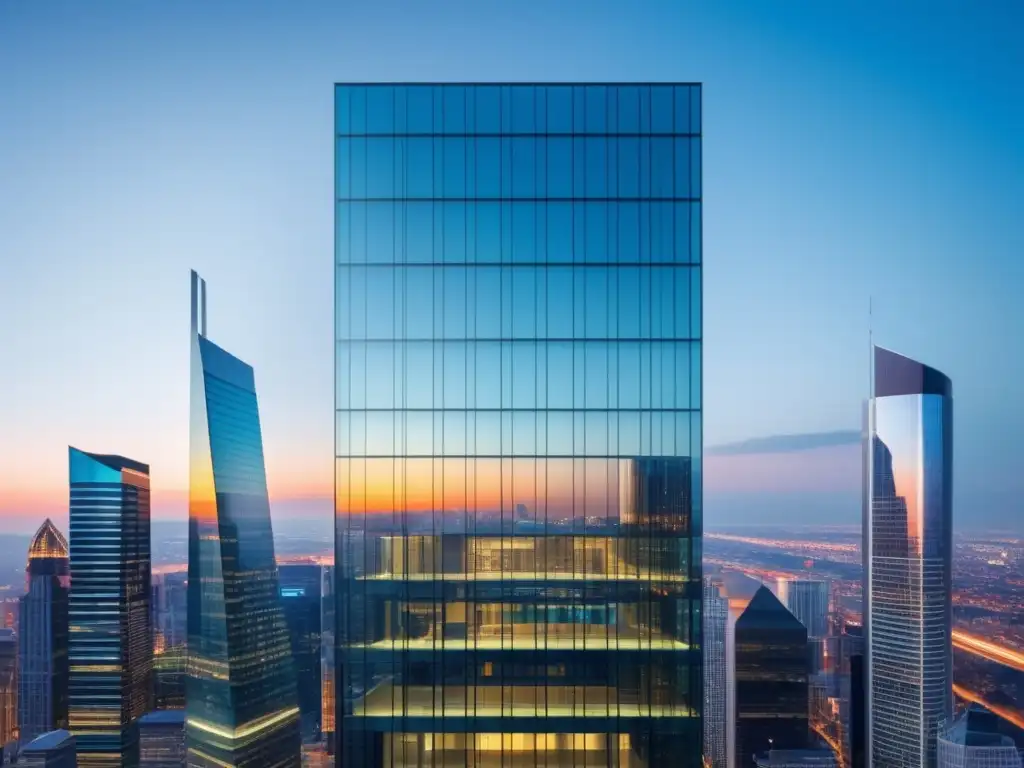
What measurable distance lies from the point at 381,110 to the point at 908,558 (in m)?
57.0

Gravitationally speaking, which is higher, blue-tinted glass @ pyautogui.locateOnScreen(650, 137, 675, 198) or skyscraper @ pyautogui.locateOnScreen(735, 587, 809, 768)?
blue-tinted glass @ pyautogui.locateOnScreen(650, 137, 675, 198)

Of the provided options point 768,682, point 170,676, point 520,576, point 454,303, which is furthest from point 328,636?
point 170,676

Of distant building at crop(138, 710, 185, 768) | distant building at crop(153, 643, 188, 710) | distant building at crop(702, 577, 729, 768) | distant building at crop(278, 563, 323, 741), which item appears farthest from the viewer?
distant building at crop(153, 643, 188, 710)

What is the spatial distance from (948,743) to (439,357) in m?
53.0

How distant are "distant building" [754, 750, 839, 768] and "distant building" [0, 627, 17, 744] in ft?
257

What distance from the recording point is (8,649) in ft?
274

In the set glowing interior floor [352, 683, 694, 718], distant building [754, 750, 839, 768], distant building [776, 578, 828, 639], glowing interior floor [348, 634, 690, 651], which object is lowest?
distant building [754, 750, 839, 768]

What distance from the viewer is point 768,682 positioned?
6988cm

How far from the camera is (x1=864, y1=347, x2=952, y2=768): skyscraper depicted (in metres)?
55.0

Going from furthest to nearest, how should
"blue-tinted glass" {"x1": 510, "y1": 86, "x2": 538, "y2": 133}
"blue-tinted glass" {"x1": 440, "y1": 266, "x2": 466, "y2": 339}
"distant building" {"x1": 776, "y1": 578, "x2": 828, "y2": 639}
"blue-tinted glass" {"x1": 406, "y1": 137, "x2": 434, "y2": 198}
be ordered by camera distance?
"distant building" {"x1": 776, "y1": 578, "x2": 828, "y2": 639}
"blue-tinted glass" {"x1": 510, "y1": 86, "x2": 538, "y2": 133}
"blue-tinted glass" {"x1": 406, "y1": 137, "x2": 434, "y2": 198}
"blue-tinted glass" {"x1": 440, "y1": 266, "x2": 466, "y2": 339}

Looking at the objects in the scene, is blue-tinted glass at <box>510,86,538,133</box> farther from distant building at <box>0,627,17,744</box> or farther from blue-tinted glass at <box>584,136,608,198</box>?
distant building at <box>0,627,17,744</box>

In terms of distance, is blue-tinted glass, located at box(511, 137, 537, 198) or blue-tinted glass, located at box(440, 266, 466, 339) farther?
blue-tinted glass, located at box(511, 137, 537, 198)

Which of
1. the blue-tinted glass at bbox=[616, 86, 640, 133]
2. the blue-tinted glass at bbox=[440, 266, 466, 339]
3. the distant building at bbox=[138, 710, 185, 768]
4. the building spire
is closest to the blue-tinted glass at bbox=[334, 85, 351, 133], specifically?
the blue-tinted glass at bbox=[440, 266, 466, 339]

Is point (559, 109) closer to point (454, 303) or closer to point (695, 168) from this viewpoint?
point (695, 168)
